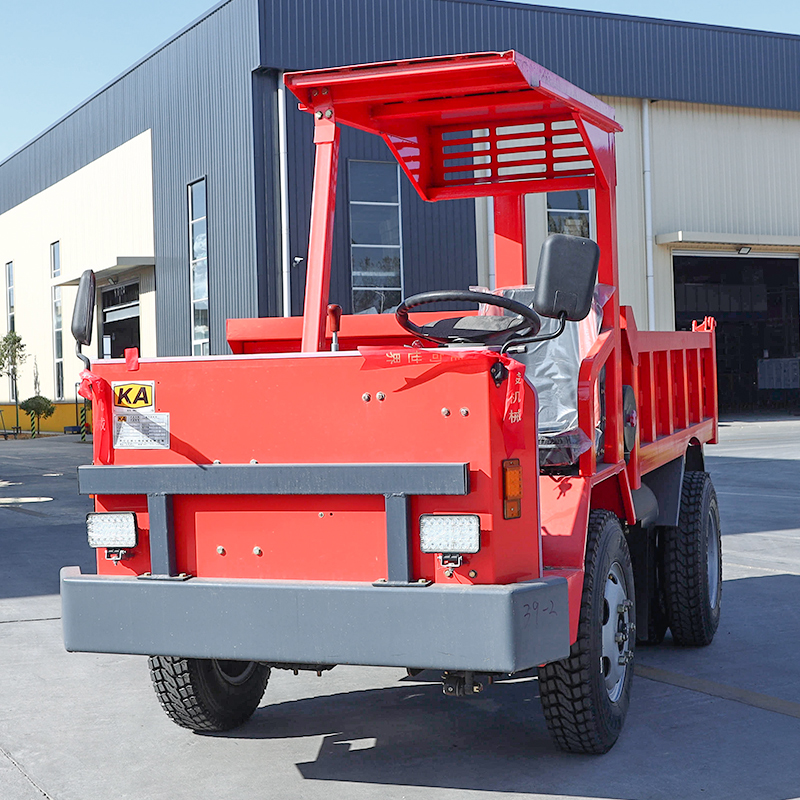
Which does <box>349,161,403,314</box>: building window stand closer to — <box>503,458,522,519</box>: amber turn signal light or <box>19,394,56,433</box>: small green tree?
<box>19,394,56,433</box>: small green tree

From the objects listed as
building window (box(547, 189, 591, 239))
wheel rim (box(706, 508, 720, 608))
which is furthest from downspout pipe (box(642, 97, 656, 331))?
wheel rim (box(706, 508, 720, 608))

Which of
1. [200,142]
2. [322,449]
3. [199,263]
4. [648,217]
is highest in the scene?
[200,142]

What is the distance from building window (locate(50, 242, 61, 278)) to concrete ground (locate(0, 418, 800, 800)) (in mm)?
33338

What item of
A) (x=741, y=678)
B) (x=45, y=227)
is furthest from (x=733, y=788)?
(x=45, y=227)

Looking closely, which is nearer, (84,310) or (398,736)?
(84,310)

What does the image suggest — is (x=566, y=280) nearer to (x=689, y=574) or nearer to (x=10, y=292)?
(x=689, y=574)

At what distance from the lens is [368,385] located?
379 centimetres

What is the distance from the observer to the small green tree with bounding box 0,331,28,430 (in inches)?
1634

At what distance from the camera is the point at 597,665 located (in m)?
4.21

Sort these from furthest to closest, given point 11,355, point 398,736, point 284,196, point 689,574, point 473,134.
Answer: point 11,355 < point 284,196 < point 689,574 < point 473,134 < point 398,736

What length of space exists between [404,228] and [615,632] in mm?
21901

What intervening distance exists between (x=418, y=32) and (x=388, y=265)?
→ 526cm

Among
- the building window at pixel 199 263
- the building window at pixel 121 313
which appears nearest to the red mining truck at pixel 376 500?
the building window at pixel 199 263

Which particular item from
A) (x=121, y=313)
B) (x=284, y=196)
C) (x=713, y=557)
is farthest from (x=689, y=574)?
(x=121, y=313)
